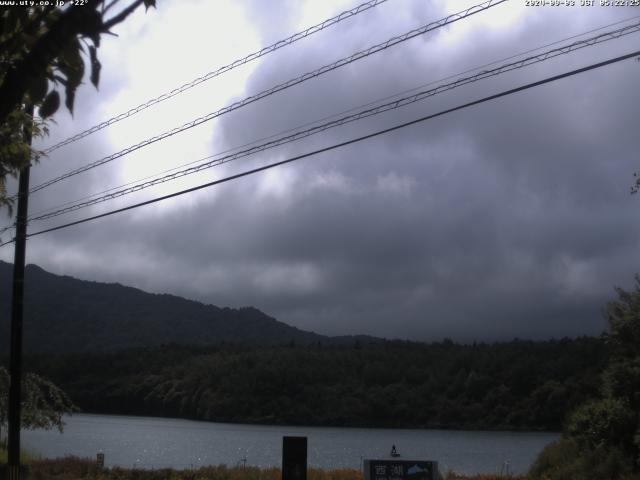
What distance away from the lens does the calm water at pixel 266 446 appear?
1802 inches

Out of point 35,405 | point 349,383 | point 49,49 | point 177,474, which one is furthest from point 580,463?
point 349,383

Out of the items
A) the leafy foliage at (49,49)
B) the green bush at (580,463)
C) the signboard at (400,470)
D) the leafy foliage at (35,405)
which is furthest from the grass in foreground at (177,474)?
the leafy foliage at (49,49)

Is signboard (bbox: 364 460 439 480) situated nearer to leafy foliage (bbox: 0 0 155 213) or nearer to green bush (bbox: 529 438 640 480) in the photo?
green bush (bbox: 529 438 640 480)

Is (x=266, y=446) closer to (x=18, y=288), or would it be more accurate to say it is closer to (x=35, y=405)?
(x=35, y=405)

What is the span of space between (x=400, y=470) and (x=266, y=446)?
47.0 m

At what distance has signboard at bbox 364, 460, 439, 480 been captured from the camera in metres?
13.8

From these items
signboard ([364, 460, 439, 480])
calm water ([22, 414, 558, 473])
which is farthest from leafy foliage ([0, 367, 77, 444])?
calm water ([22, 414, 558, 473])

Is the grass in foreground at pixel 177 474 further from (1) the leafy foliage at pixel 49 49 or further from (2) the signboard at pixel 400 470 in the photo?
(1) the leafy foliage at pixel 49 49

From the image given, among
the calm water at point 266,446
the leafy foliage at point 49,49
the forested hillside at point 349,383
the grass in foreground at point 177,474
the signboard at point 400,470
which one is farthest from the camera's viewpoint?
the forested hillside at point 349,383

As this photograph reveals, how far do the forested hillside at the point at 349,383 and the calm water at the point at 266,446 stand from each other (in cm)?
381

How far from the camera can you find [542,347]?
3351 inches

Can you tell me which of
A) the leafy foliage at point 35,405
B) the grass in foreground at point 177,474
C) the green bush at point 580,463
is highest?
the leafy foliage at point 35,405

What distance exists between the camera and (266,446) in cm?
5938

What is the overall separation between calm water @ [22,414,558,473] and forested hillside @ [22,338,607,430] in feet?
12.5
